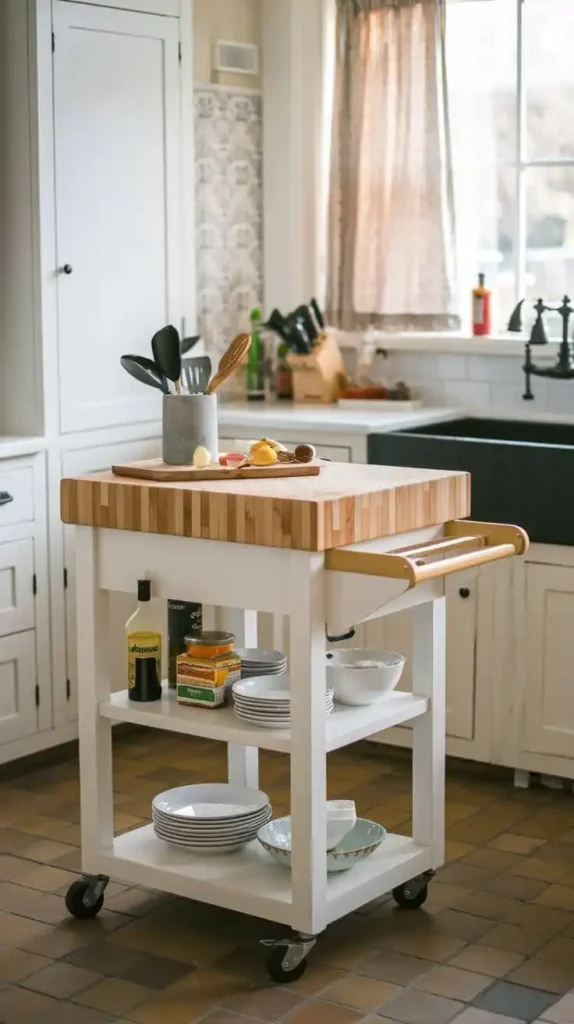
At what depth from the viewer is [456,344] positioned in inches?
197

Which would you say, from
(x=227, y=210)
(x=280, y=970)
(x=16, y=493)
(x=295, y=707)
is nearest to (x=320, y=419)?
(x=16, y=493)

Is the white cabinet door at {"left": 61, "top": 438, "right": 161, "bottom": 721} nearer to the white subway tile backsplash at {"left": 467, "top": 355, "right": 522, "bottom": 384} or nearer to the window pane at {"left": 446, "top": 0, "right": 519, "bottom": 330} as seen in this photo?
the white subway tile backsplash at {"left": 467, "top": 355, "right": 522, "bottom": 384}

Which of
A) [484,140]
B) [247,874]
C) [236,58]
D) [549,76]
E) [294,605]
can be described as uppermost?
[236,58]

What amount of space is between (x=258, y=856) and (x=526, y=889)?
0.70 meters

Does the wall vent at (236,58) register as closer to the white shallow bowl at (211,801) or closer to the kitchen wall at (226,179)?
the kitchen wall at (226,179)

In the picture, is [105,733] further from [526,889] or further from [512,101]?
[512,101]

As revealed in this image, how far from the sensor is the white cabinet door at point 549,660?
415 cm

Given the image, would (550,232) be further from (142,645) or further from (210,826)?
(210,826)

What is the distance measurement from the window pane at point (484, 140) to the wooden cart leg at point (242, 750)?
6.06 ft

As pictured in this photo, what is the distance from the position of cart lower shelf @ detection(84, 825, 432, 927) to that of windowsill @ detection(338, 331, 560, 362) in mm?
1936

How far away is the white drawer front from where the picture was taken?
4.18m

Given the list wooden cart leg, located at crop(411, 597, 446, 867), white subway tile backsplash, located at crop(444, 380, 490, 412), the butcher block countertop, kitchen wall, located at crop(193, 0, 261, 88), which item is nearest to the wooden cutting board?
the butcher block countertop

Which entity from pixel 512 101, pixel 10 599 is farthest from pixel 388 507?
pixel 512 101

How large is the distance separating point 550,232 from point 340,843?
2430 millimetres
